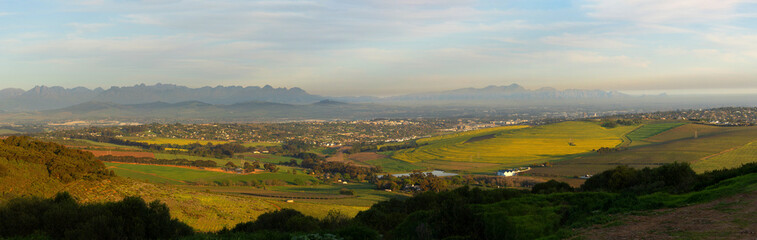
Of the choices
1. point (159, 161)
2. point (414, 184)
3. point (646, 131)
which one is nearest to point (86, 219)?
point (414, 184)

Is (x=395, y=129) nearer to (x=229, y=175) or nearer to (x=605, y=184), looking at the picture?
(x=229, y=175)

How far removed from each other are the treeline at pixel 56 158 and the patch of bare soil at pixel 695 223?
125ft

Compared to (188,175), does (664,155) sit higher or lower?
higher

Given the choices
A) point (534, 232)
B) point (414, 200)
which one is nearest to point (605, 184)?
point (414, 200)

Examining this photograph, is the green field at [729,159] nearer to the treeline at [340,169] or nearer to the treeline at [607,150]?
the treeline at [607,150]

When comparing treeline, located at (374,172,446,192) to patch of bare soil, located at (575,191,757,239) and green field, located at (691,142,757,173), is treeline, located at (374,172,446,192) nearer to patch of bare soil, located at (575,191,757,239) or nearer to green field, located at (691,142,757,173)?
green field, located at (691,142,757,173)

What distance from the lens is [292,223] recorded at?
24516mm

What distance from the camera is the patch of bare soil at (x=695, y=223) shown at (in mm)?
12062

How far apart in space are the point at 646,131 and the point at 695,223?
11114 cm

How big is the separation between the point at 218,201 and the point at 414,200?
67.1 feet

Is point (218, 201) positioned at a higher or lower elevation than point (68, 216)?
lower

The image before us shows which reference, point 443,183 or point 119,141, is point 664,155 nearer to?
point 443,183

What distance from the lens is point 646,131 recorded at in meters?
109

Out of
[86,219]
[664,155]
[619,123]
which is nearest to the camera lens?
Answer: [86,219]
